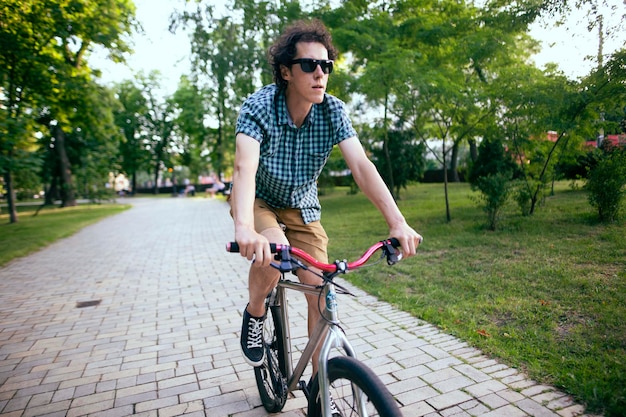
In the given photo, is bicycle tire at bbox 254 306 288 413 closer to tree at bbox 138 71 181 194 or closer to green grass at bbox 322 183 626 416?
green grass at bbox 322 183 626 416

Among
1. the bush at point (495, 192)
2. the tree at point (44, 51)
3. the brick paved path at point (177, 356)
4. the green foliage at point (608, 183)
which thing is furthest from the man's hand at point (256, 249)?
the tree at point (44, 51)

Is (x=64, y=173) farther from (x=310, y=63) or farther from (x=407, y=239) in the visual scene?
(x=407, y=239)

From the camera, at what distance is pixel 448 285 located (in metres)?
5.23

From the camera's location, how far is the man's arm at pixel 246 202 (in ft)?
5.06

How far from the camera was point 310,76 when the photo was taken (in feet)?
6.61

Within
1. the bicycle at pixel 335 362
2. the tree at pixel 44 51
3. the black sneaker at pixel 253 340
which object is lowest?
the black sneaker at pixel 253 340

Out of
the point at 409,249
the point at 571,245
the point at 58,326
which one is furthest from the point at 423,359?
the point at 571,245

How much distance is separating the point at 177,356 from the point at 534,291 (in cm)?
383

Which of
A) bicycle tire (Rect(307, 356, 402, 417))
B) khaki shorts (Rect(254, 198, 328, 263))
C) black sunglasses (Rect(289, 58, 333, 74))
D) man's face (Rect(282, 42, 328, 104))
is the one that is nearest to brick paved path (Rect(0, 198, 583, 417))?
bicycle tire (Rect(307, 356, 402, 417))

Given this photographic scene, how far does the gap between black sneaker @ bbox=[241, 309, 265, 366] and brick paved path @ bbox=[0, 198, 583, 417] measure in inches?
18.7

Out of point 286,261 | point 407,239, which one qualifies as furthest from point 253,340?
point 407,239

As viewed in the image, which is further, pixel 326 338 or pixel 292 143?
pixel 292 143

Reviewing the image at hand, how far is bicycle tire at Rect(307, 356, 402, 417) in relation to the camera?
1396 millimetres

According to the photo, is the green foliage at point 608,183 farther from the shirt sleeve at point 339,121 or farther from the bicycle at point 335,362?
the bicycle at point 335,362
